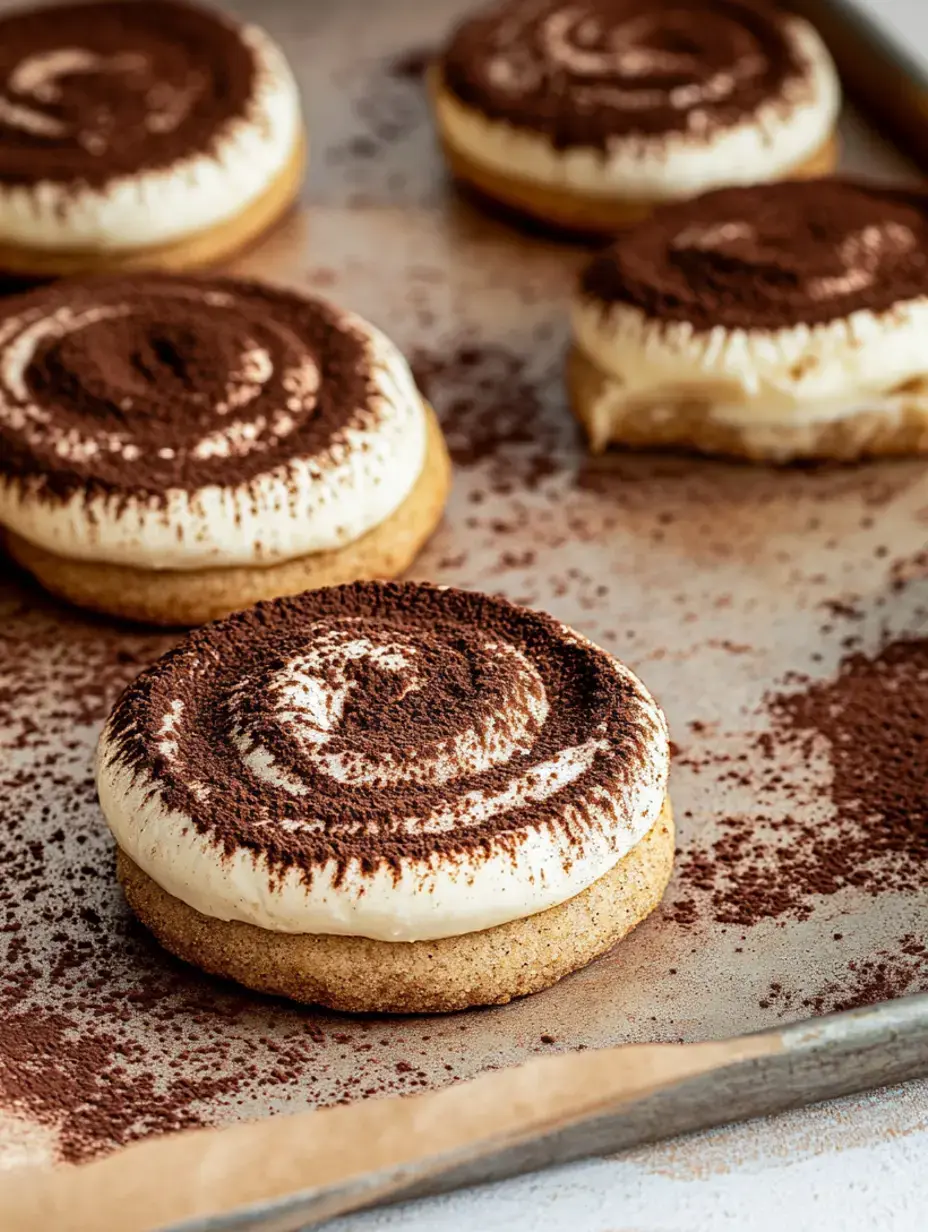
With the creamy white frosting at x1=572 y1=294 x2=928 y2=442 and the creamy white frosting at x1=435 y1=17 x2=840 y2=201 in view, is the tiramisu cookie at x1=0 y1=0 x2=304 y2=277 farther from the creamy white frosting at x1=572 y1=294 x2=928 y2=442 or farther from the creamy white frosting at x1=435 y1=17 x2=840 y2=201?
the creamy white frosting at x1=572 y1=294 x2=928 y2=442

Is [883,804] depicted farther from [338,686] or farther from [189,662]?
[189,662]

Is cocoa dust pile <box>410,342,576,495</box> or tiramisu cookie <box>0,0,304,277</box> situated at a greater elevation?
tiramisu cookie <box>0,0,304,277</box>

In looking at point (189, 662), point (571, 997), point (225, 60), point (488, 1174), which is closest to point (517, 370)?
point (225, 60)

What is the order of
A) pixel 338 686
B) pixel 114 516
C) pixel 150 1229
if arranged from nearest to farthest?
pixel 150 1229
pixel 338 686
pixel 114 516

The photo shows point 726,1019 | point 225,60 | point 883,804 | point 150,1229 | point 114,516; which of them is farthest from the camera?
point 225,60

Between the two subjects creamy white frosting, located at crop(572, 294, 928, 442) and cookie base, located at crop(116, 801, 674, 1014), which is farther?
creamy white frosting, located at crop(572, 294, 928, 442)

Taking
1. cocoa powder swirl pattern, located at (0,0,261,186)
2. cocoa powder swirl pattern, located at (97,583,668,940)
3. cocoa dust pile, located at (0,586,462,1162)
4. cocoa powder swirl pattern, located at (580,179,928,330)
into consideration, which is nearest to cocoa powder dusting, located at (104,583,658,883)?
cocoa powder swirl pattern, located at (97,583,668,940)

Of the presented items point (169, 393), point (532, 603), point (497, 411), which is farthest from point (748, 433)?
point (169, 393)
